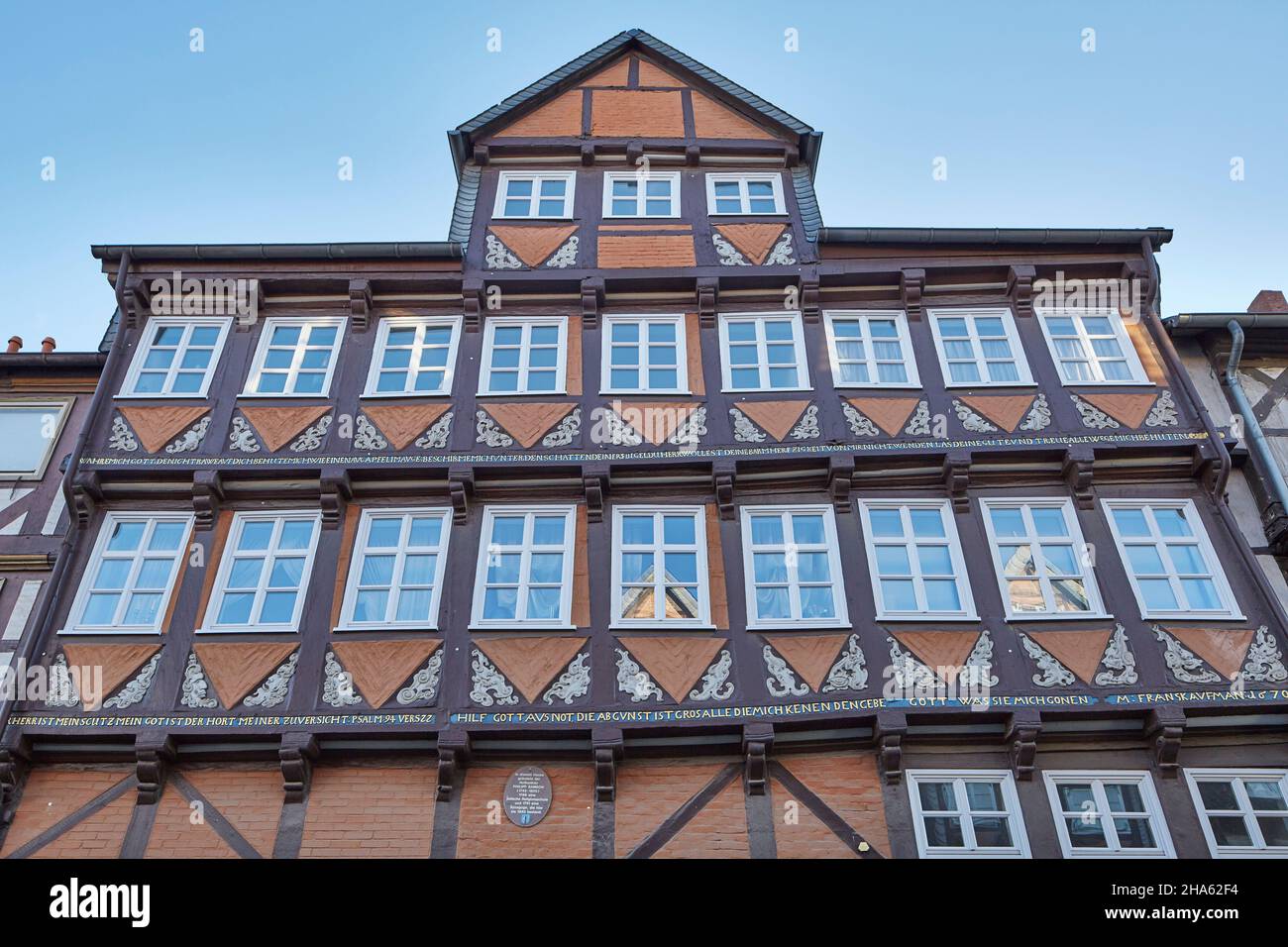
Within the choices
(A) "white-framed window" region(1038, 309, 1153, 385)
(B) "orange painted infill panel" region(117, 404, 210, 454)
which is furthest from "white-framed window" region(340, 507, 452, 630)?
(A) "white-framed window" region(1038, 309, 1153, 385)

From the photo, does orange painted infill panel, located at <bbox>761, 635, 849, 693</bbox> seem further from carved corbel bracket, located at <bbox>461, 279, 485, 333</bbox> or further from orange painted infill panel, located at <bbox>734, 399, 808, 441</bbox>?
carved corbel bracket, located at <bbox>461, 279, 485, 333</bbox>

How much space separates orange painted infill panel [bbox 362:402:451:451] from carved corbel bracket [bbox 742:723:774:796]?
17.9 ft

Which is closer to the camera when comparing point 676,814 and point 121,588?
point 676,814

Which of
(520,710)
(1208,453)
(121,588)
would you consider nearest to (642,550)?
(520,710)

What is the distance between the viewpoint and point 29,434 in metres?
15.5

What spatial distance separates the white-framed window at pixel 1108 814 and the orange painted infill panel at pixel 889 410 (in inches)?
175

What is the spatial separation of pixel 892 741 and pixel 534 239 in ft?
28.0

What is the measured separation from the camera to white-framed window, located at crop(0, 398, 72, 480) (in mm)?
15094

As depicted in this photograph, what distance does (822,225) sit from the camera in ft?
54.2

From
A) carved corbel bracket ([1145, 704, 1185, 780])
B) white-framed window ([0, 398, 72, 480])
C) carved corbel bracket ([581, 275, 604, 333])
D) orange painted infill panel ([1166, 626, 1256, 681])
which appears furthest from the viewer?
carved corbel bracket ([581, 275, 604, 333])

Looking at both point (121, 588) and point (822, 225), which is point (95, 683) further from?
point (822, 225)
